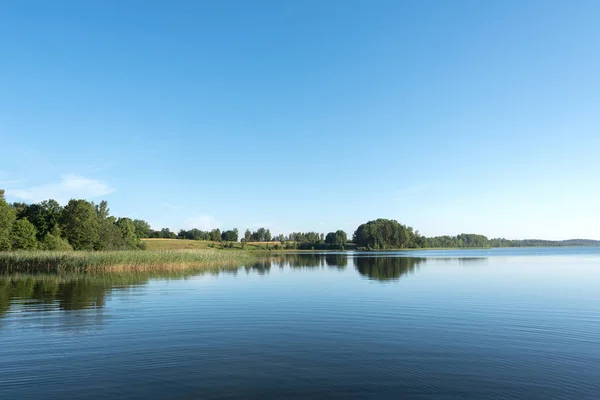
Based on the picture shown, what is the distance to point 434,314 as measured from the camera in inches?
907

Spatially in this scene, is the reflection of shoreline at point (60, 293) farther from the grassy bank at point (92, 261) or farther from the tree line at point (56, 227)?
the tree line at point (56, 227)

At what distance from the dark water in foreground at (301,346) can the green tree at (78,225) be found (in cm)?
7506

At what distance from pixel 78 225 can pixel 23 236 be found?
1528 cm

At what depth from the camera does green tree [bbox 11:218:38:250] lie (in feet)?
269

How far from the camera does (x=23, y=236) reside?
8350cm

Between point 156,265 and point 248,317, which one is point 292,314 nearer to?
point 248,317

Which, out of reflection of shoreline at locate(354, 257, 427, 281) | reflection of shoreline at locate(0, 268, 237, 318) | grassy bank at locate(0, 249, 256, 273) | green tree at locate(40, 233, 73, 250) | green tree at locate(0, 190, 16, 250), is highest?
green tree at locate(0, 190, 16, 250)

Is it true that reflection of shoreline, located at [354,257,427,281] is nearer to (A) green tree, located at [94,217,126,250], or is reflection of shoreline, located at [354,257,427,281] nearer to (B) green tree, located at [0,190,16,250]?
(B) green tree, located at [0,190,16,250]

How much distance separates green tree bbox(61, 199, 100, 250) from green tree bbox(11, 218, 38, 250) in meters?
11.5

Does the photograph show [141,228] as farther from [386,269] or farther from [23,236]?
[386,269]

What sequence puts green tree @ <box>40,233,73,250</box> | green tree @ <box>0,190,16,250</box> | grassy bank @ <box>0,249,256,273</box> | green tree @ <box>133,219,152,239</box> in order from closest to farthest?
grassy bank @ <box>0,249,256,273</box> → green tree @ <box>0,190,16,250</box> → green tree @ <box>40,233,73,250</box> → green tree @ <box>133,219,152,239</box>

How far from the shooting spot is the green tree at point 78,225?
322 ft

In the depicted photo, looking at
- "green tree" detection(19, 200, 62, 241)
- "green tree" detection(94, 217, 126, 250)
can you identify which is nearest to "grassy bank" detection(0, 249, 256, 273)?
"green tree" detection(19, 200, 62, 241)

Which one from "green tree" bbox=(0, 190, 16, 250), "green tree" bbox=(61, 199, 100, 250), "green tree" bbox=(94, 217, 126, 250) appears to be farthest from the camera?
"green tree" bbox=(94, 217, 126, 250)
